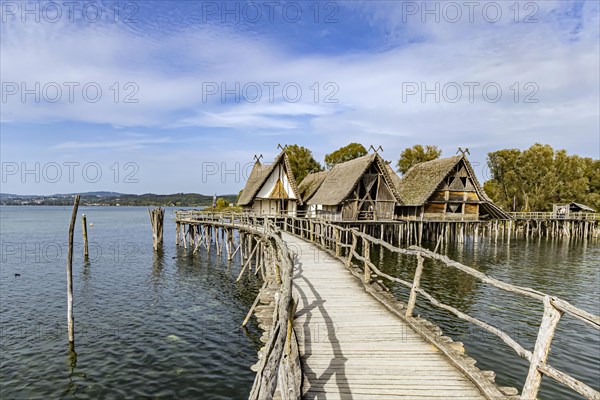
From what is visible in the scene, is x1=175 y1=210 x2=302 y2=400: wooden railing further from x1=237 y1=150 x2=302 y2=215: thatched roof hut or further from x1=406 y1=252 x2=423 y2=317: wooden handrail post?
x1=237 y1=150 x2=302 y2=215: thatched roof hut

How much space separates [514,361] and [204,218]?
27298 millimetres

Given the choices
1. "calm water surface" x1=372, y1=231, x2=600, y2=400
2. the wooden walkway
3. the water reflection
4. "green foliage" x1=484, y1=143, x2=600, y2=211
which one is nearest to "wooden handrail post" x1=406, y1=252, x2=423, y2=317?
the wooden walkway

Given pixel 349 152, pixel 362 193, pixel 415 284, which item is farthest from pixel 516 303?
pixel 349 152

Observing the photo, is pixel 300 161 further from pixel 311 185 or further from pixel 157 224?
pixel 157 224

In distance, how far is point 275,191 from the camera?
3219cm

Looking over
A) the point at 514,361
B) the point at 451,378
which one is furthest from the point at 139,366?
the point at 514,361

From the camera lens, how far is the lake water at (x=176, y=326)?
29.7ft

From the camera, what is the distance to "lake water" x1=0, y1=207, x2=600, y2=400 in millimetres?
9055

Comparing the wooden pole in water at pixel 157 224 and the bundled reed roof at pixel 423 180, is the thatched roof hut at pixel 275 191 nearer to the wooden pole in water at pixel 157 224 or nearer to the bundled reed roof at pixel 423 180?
the wooden pole in water at pixel 157 224

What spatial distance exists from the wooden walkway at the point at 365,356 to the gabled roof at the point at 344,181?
2191 cm

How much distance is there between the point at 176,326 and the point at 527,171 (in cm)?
5962

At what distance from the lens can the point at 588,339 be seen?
1174 centimetres

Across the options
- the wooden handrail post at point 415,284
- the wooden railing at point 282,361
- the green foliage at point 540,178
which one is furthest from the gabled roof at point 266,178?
the green foliage at point 540,178

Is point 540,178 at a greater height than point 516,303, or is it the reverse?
point 540,178
